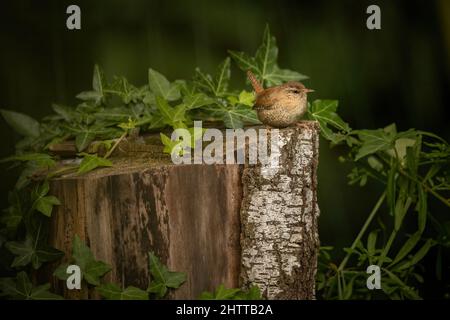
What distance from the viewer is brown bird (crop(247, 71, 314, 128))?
2023 millimetres

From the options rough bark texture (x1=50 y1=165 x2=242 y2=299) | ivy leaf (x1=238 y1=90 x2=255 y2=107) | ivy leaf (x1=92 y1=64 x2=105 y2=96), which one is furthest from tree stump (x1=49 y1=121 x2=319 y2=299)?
ivy leaf (x1=92 y1=64 x2=105 y2=96)

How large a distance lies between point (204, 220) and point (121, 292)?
334mm

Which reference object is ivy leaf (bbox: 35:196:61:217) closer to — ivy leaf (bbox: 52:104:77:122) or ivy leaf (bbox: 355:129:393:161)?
ivy leaf (bbox: 52:104:77:122)

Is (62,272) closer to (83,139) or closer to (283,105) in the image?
(83,139)

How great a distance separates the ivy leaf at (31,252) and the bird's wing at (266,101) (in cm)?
80

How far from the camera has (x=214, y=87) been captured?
243 centimetres

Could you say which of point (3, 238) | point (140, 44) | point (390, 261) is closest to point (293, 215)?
point (390, 261)

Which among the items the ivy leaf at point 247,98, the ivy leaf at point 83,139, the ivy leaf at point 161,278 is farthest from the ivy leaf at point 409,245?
the ivy leaf at point 83,139

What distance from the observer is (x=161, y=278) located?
189 centimetres

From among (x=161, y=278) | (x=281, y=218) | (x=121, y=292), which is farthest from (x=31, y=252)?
(x=281, y=218)

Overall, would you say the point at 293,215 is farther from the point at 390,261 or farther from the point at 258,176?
the point at 390,261

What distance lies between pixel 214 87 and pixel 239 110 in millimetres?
272

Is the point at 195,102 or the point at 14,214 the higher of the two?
the point at 195,102

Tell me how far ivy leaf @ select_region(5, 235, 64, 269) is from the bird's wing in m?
0.80
